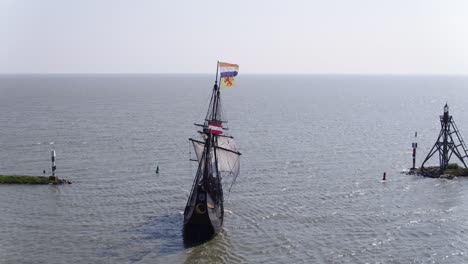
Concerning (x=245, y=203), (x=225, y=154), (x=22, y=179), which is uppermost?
(x=225, y=154)

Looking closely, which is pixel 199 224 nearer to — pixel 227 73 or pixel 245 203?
pixel 245 203

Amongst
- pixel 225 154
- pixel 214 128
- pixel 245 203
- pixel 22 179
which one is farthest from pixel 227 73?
pixel 22 179

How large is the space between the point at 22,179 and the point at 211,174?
2497 centimetres

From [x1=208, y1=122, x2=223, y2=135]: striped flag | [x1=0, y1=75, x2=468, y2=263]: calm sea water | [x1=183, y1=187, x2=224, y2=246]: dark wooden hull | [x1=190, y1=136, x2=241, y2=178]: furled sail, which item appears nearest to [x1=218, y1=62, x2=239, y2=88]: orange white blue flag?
[x1=208, y1=122, x2=223, y2=135]: striped flag

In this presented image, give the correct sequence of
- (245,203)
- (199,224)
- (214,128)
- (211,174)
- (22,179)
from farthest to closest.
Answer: (22,179) < (245,203) < (211,174) < (214,128) < (199,224)

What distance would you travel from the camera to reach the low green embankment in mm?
65500

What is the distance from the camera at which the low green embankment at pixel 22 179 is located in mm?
65500

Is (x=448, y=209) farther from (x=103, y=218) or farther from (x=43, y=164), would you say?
(x=43, y=164)

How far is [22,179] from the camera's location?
2598 inches

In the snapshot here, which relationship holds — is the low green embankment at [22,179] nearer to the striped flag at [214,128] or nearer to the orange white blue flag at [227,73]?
the striped flag at [214,128]

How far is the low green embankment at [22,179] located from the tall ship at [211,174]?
20.8 meters

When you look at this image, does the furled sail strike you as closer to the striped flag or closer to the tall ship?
the tall ship

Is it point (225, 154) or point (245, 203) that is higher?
point (225, 154)

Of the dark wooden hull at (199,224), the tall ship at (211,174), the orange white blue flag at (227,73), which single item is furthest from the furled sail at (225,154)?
the dark wooden hull at (199,224)
